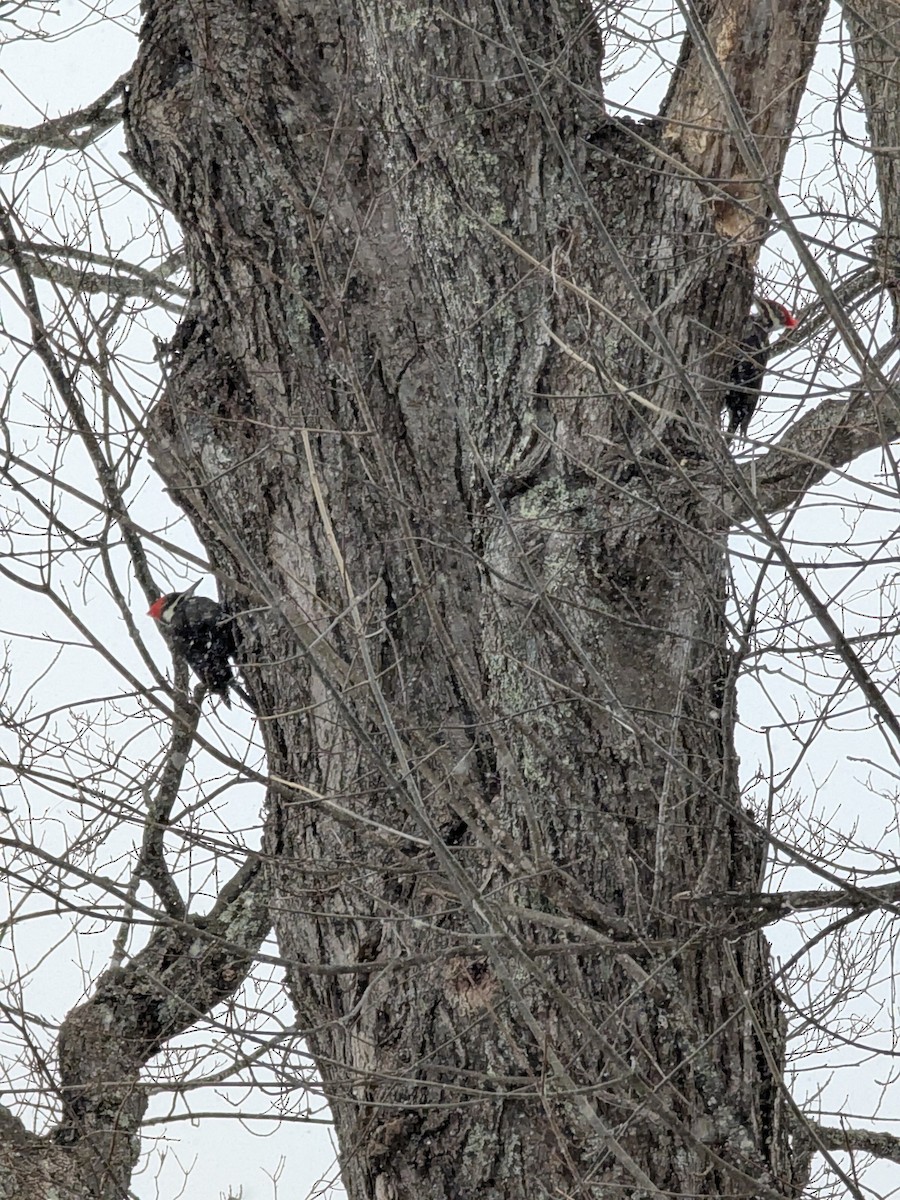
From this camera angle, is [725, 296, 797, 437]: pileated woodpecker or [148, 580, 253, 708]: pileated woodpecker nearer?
[725, 296, 797, 437]: pileated woodpecker

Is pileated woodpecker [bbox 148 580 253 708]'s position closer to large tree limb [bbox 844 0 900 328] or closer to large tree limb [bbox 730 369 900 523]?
large tree limb [bbox 730 369 900 523]

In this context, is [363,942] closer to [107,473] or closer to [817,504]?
[107,473]

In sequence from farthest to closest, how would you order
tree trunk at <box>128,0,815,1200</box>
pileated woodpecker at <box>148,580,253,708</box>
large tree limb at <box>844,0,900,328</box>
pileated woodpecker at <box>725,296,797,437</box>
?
pileated woodpecker at <box>148,580,253,708</box>
pileated woodpecker at <box>725,296,797,437</box>
tree trunk at <box>128,0,815,1200</box>
large tree limb at <box>844,0,900,328</box>

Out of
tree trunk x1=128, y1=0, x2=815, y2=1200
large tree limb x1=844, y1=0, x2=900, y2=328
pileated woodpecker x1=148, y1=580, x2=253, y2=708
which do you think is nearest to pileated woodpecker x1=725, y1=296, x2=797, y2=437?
tree trunk x1=128, y1=0, x2=815, y2=1200

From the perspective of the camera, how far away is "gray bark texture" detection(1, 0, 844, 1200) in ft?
9.62

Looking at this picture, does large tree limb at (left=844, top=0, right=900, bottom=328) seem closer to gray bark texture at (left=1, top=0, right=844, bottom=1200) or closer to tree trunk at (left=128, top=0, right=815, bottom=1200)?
gray bark texture at (left=1, top=0, right=844, bottom=1200)

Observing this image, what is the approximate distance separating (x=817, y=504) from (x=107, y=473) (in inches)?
58.0

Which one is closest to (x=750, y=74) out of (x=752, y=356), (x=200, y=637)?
(x=752, y=356)

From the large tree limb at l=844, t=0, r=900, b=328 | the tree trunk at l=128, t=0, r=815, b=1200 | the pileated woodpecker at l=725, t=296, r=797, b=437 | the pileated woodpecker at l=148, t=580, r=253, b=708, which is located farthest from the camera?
the pileated woodpecker at l=148, t=580, r=253, b=708

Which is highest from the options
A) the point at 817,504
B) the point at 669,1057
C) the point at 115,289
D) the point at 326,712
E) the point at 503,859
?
the point at 115,289

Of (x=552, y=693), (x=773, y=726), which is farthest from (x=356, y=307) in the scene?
(x=773, y=726)

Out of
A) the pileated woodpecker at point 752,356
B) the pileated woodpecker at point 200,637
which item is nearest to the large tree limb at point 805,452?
the pileated woodpecker at point 752,356

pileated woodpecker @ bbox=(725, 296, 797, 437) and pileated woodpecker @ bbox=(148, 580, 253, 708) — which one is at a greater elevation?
pileated woodpecker @ bbox=(725, 296, 797, 437)

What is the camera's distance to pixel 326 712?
11.2ft
